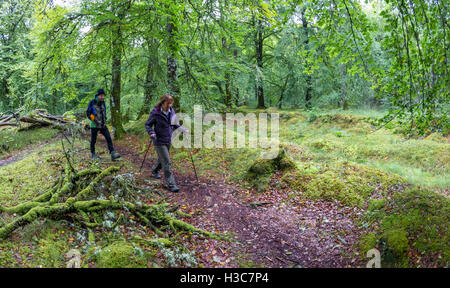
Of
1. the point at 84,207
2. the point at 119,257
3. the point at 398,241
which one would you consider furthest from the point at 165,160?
the point at 398,241

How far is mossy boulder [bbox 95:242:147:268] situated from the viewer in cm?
320

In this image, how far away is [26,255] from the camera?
3.07 m

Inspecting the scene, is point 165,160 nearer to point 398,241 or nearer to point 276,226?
point 276,226

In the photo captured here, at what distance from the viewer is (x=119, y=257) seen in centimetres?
330

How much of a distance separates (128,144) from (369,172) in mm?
8975

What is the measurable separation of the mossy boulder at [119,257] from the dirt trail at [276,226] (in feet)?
4.46

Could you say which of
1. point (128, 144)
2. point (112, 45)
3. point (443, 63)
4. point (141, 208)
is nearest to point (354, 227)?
point (443, 63)

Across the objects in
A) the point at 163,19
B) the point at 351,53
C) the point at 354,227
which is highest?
the point at 163,19

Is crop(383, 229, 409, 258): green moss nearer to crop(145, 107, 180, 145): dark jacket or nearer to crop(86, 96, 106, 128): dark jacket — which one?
crop(145, 107, 180, 145): dark jacket

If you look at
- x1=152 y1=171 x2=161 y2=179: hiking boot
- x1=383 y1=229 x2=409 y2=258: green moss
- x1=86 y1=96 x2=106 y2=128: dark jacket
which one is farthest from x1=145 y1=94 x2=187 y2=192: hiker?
x1=383 y1=229 x2=409 y2=258: green moss

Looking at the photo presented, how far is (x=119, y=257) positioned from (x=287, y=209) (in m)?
3.85

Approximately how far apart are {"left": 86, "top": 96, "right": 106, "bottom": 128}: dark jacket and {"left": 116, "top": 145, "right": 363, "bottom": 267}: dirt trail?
3.18 metres
